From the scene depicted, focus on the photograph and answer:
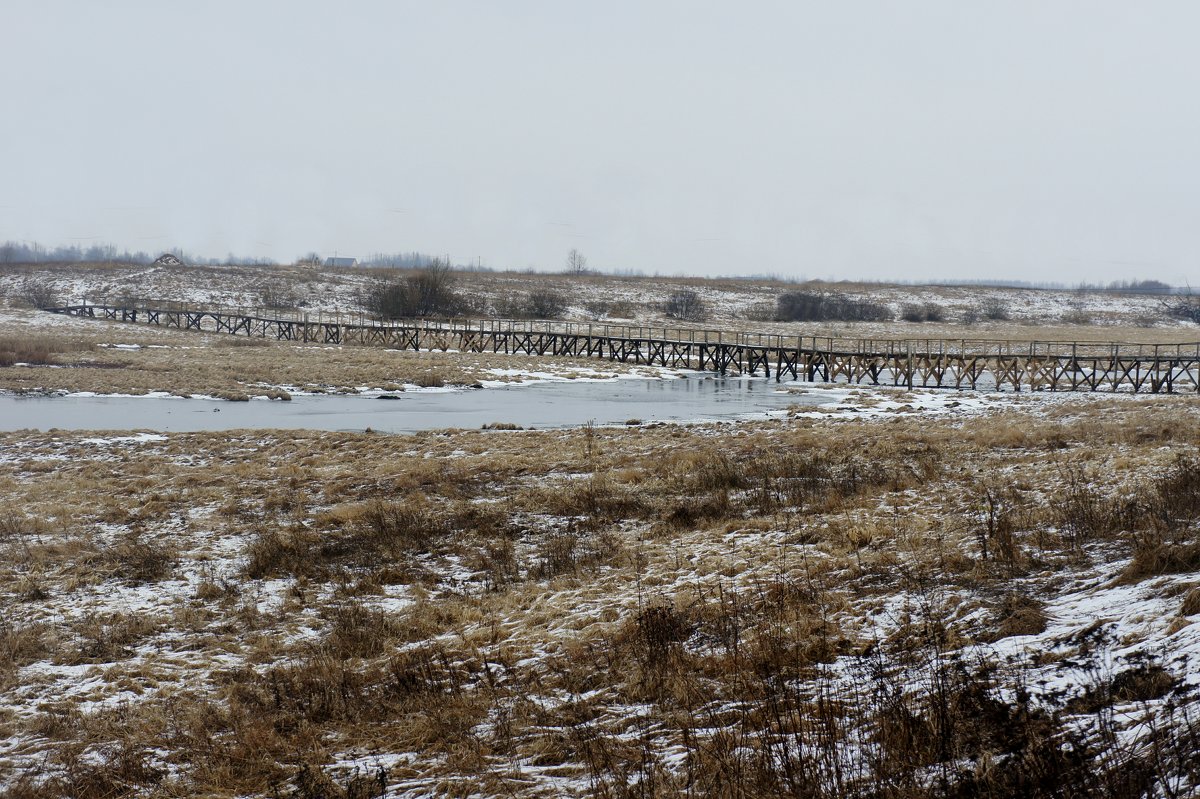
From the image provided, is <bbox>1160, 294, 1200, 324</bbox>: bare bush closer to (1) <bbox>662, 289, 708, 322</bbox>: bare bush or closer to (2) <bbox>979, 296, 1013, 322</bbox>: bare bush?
(2) <bbox>979, 296, 1013, 322</bbox>: bare bush

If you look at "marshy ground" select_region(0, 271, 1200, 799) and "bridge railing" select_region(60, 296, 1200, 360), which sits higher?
"bridge railing" select_region(60, 296, 1200, 360)

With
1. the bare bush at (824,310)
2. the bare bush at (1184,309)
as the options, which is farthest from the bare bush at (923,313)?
the bare bush at (1184,309)

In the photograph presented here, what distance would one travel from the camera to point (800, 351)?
161 feet

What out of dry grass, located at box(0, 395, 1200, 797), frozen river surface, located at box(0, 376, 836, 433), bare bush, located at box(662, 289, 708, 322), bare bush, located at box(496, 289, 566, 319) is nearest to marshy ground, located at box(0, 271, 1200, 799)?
dry grass, located at box(0, 395, 1200, 797)

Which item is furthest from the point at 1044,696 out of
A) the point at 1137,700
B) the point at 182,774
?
the point at 182,774

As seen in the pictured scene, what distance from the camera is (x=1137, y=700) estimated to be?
4938 millimetres

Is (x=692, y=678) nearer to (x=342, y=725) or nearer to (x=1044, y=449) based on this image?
(x=342, y=725)

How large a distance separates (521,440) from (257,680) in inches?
604

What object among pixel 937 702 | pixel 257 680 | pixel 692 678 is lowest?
pixel 257 680

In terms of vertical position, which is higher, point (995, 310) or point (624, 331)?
point (995, 310)

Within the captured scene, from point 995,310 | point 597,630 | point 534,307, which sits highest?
point 995,310

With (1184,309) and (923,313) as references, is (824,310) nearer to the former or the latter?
(923,313)

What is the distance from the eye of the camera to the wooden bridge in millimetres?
43562

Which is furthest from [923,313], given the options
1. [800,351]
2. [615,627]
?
[615,627]
